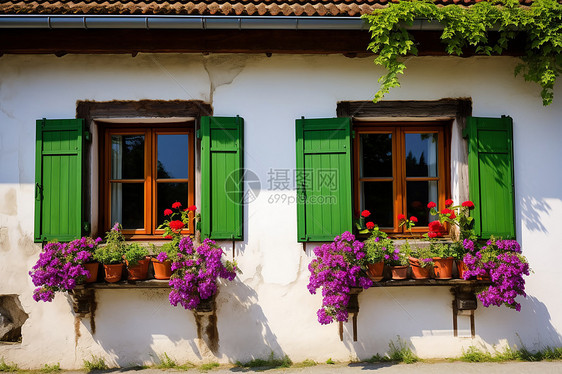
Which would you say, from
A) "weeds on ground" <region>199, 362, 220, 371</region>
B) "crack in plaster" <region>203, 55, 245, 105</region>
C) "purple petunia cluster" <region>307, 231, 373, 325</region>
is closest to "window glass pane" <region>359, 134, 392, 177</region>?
"purple petunia cluster" <region>307, 231, 373, 325</region>

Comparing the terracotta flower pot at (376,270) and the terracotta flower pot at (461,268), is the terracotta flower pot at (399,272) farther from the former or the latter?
the terracotta flower pot at (461,268)

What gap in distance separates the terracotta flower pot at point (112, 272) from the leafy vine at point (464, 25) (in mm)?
3026

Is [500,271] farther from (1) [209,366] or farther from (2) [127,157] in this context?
(2) [127,157]

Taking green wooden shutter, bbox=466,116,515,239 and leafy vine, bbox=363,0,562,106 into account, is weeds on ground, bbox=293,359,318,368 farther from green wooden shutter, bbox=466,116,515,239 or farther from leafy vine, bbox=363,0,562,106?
leafy vine, bbox=363,0,562,106

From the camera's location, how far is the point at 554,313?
13.9ft

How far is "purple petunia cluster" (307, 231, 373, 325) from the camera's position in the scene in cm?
374

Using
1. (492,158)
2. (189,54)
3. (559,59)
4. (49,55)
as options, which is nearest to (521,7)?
(559,59)

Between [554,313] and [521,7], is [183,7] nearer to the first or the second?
A: [521,7]

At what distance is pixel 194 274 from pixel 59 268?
1.26 m

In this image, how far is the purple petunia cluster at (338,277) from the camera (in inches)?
147

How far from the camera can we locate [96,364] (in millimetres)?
4137

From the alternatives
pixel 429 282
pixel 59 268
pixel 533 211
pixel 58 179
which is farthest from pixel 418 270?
pixel 58 179

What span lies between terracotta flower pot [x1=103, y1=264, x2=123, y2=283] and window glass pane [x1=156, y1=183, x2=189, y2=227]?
67cm

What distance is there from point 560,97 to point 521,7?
1.07 meters
